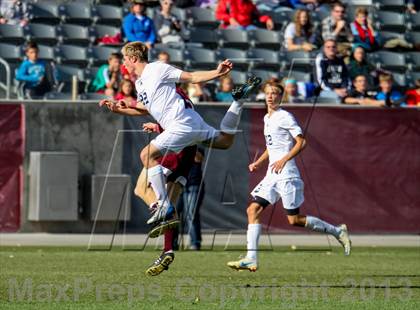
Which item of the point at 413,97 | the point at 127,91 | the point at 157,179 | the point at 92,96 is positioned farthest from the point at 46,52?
the point at 157,179

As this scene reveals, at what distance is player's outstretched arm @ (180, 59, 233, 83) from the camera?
11.6 meters

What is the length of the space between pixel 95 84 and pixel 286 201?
811 cm

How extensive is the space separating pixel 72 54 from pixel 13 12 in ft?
4.68

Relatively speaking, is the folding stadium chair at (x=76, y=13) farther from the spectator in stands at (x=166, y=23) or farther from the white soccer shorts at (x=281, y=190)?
the white soccer shorts at (x=281, y=190)

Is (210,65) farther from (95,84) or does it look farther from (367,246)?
(367,246)

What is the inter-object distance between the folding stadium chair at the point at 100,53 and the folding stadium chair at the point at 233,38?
95.8 inches

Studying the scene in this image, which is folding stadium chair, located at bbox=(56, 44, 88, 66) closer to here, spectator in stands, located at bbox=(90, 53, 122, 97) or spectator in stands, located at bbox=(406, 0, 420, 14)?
spectator in stands, located at bbox=(90, 53, 122, 97)

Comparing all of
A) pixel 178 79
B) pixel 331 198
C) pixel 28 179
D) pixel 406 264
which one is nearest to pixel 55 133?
pixel 28 179

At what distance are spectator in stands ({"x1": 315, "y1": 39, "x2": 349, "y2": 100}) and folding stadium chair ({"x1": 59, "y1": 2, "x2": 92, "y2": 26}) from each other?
4.68 meters

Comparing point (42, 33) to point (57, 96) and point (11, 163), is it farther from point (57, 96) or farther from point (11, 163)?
point (11, 163)

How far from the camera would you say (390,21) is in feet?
86.1

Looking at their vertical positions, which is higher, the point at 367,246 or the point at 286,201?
the point at 286,201

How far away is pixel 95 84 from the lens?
71.2 ft

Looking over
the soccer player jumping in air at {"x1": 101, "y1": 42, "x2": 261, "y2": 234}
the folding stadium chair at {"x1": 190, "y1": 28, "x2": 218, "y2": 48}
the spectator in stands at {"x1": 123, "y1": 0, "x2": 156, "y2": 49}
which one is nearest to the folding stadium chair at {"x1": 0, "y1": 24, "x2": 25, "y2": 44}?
the spectator in stands at {"x1": 123, "y1": 0, "x2": 156, "y2": 49}
